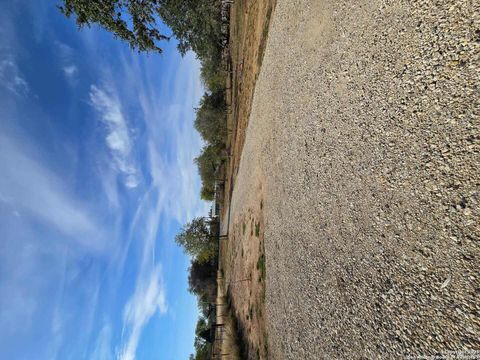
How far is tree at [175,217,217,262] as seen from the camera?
3869cm

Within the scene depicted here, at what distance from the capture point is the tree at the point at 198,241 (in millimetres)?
38688

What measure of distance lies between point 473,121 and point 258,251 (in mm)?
10998

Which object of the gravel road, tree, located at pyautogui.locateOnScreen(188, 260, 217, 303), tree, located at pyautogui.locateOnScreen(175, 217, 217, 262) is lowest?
the gravel road

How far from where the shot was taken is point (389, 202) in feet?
19.1

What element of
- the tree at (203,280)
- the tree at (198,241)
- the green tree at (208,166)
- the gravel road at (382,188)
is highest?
the green tree at (208,166)

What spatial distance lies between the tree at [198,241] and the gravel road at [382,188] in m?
28.4

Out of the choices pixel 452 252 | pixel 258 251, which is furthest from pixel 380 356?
pixel 258 251

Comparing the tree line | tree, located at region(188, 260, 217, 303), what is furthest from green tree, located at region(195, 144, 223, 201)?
tree, located at region(188, 260, 217, 303)

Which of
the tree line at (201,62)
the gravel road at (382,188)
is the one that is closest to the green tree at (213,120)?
the tree line at (201,62)

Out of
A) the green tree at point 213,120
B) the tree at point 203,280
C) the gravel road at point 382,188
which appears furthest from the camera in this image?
the tree at point 203,280

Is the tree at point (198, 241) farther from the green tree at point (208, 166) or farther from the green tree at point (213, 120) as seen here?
the green tree at point (213, 120)

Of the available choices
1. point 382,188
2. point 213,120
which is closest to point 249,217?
point 382,188

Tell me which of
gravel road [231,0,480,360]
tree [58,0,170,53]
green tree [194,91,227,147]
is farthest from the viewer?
green tree [194,91,227,147]

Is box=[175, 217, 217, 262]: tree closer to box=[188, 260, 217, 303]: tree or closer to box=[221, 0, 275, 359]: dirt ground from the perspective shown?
box=[188, 260, 217, 303]: tree
